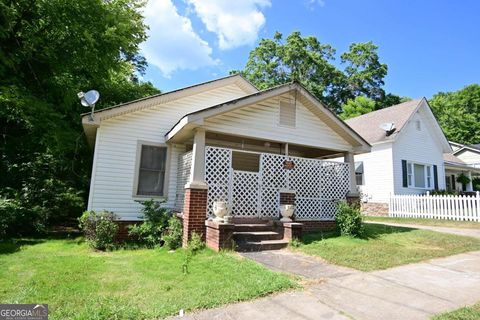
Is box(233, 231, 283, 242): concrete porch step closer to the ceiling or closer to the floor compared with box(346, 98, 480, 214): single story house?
closer to the floor

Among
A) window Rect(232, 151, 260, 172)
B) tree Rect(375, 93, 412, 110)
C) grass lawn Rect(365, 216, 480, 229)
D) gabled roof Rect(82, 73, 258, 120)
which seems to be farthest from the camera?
tree Rect(375, 93, 412, 110)

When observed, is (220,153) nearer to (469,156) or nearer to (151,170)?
(151,170)

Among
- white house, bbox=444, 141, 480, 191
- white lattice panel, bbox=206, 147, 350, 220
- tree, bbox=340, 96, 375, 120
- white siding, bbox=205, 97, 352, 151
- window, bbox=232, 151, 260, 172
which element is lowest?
white lattice panel, bbox=206, 147, 350, 220

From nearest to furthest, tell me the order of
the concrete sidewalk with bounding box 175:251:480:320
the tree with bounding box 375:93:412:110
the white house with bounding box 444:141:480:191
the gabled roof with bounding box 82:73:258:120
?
the concrete sidewalk with bounding box 175:251:480:320 < the gabled roof with bounding box 82:73:258:120 < the white house with bounding box 444:141:480:191 < the tree with bounding box 375:93:412:110

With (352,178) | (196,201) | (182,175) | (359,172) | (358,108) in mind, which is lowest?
(196,201)

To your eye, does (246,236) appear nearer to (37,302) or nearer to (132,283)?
(132,283)

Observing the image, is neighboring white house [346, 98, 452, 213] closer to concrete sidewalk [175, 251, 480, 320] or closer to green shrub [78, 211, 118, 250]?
concrete sidewalk [175, 251, 480, 320]

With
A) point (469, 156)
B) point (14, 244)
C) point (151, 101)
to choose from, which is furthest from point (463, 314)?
point (469, 156)

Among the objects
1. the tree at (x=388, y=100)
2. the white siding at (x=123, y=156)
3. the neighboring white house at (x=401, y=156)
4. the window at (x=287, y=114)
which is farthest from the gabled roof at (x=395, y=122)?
the tree at (x=388, y=100)

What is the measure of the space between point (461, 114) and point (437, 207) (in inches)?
1485

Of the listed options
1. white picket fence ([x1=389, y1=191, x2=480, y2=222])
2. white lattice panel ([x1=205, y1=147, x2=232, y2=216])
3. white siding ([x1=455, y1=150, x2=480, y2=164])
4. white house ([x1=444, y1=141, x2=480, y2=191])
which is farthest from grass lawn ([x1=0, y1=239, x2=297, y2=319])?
white siding ([x1=455, y1=150, x2=480, y2=164])

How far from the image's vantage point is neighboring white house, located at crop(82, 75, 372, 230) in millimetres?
8383

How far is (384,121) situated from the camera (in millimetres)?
19766

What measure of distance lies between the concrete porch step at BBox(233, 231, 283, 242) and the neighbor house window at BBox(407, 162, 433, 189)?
13.9m
